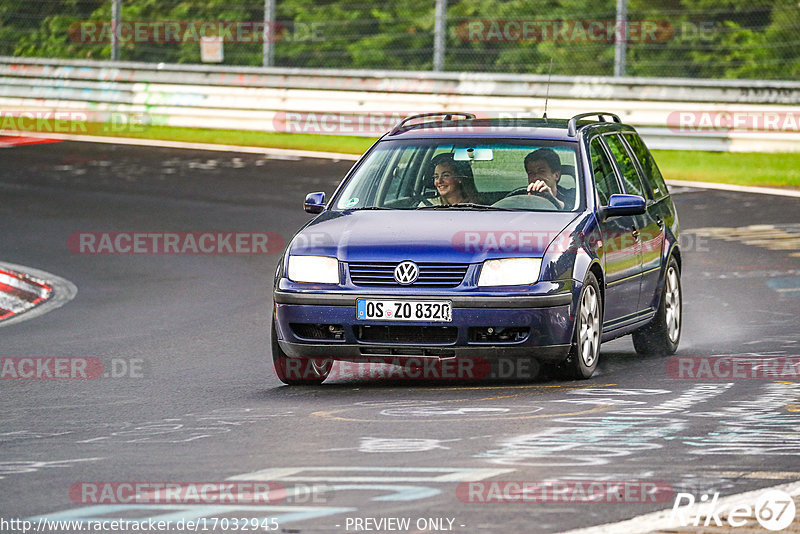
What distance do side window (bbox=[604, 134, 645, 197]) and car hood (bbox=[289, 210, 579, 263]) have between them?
1.32m

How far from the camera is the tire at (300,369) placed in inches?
385

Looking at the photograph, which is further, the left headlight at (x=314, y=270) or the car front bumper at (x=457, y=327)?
the left headlight at (x=314, y=270)

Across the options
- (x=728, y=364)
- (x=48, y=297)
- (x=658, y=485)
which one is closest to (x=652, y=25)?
(x=48, y=297)

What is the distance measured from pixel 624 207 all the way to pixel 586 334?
36.7 inches

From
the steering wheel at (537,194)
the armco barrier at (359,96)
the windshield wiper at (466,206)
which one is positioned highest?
the armco barrier at (359,96)

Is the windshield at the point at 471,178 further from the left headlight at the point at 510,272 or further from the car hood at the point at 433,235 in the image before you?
the left headlight at the point at 510,272

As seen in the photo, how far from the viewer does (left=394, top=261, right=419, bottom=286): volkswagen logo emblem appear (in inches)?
362

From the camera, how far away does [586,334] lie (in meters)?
9.68

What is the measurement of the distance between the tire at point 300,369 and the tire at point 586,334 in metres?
1.49

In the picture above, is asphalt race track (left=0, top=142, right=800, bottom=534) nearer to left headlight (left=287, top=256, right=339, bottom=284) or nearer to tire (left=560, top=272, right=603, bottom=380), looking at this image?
tire (left=560, top=272, right=603, bottom=380)

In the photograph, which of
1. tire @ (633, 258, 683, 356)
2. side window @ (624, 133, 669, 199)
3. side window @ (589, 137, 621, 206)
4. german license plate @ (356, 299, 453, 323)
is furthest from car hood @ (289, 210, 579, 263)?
side window @ (624, 133, 669, 199)

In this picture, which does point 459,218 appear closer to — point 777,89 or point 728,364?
point 728,364

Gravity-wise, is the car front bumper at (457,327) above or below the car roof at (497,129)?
below

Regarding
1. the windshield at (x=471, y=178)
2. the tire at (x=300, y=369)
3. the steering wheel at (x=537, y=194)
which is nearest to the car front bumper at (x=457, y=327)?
the tire at (x=300, y=369)
